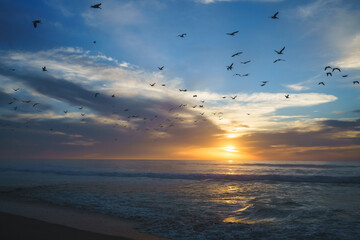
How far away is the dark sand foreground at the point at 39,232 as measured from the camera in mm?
8148

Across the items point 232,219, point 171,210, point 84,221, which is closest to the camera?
point 84,221

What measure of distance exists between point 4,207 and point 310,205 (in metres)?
19.6

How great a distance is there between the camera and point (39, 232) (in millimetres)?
8625

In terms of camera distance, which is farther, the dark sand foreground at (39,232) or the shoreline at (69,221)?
the shoreline at (69,221)

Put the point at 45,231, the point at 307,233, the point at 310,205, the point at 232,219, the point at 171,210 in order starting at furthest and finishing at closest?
the point at 310,205 < the point at 171,210 < the point at 232,219 < the point at 307,233 < the point at 45,231

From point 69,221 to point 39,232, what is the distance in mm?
1934

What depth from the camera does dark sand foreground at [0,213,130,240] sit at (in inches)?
321

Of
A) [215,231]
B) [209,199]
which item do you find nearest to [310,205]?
[209,199]

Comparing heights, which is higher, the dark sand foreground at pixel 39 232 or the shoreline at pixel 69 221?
the dark sand foreground at pixel 39 232

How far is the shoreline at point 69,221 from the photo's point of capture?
345 inches

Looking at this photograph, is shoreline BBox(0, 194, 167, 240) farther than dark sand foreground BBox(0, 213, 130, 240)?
Yes

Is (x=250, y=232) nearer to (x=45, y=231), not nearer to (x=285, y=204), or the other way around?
(x=285, y=204)

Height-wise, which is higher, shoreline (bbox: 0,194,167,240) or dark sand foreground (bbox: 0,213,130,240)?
dark sand foreground (bbox: 0,213,130,240)

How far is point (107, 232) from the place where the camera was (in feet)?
29.7
